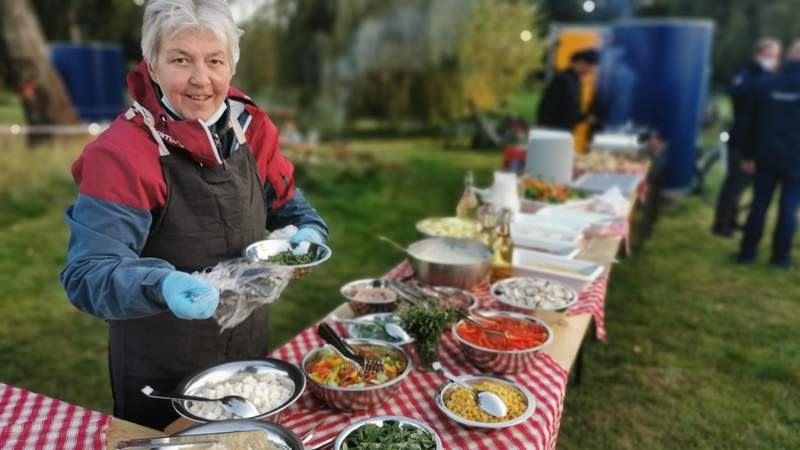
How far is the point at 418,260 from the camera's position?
2.42m

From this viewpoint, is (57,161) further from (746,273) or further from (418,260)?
(746,273)

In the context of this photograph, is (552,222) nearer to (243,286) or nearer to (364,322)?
(364,322)

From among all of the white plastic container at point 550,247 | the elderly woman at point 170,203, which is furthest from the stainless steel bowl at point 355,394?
the white plastic container at point 550,247

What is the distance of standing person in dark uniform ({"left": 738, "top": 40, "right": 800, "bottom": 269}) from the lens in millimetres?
5367

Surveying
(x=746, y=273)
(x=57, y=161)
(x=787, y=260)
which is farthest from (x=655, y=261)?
(x=57, y=161)

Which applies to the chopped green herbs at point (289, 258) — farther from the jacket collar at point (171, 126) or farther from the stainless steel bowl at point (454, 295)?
the stainless steel bowl at point (454, 295)

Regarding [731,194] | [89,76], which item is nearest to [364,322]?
[731,194]

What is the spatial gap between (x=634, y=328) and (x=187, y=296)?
4031 mm

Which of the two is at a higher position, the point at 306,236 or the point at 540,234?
the point at 306,236

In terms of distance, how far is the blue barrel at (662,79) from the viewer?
7.88 meters

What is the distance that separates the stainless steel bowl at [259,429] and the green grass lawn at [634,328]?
2304 mm

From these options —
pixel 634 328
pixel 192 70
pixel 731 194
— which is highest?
pixel 192 70

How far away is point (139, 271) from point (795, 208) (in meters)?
6.25

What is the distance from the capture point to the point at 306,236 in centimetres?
191
